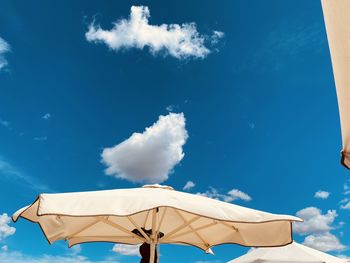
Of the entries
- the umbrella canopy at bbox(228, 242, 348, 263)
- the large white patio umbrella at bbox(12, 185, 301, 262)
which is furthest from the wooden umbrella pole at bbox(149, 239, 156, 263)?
the umbrella canopy at bbox(228, 242, 348, 263)

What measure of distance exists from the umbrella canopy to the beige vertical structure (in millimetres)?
7244

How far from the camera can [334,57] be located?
2699 mm

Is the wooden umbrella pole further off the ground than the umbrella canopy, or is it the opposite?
the umbrella canopy

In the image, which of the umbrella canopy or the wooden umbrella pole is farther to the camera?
the umbrella canopy

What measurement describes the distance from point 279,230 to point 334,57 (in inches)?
134

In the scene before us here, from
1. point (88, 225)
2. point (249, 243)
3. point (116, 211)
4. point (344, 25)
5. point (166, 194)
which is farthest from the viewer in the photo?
point (88, 225)

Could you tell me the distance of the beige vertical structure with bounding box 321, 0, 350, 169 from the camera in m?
2.39

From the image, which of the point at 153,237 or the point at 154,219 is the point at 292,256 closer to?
the point at 153,237

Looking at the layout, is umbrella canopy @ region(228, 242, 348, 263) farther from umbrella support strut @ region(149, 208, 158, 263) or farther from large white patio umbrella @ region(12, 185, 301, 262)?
umbrella support strut @ region(149, 208, 158, 263)

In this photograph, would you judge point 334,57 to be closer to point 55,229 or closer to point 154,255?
point 154,255

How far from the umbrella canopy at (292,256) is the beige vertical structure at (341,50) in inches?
285

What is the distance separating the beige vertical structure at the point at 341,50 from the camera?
2393 millimetres

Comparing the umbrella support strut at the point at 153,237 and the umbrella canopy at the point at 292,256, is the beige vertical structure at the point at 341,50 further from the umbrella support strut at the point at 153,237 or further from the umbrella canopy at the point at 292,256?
the umbrella canopy at the point at 292,256

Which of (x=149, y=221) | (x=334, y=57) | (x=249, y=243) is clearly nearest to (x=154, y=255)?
(x=149, y=221)
